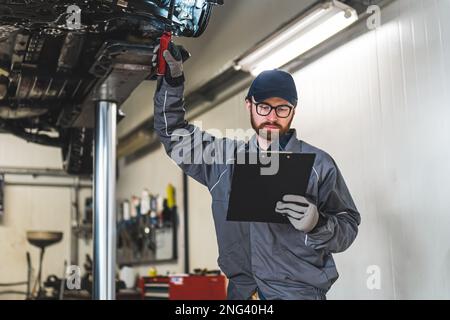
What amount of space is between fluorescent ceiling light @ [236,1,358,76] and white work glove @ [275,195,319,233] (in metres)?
0.69

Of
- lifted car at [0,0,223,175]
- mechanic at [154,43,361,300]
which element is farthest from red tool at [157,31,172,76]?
lifted car at [0,0,223,175]

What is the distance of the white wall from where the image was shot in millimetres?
1849

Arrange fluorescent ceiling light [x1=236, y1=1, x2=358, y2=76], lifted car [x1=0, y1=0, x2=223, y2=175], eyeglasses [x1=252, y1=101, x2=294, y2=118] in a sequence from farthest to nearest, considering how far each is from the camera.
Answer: fluorescent ceiling light [x1=236, y1=1, x2=358, y2=76] → lifted car [x1=0, y1=0, x2=223, y2=175] → eyeglasses [x1=252, y1=101, x2=294, y2=118]

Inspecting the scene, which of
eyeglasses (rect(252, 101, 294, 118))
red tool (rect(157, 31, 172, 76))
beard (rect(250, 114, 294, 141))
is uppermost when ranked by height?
red tool (rect(157, 31, 172, 76))

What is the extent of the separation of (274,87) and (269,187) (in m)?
0.29

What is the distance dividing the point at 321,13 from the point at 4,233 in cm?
358

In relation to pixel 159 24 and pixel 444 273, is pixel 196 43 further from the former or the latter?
pixel 444 273

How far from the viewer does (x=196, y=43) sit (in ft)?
5.86

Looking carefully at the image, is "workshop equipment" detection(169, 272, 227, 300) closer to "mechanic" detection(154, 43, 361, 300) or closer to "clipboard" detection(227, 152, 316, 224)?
"mechanic" detection(154, 43, 361, 300)

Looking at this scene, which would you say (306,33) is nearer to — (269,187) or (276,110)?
(276,110)

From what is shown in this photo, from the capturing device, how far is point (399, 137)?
6.23ft

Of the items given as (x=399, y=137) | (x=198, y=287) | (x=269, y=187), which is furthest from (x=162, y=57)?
(x=198, y=287)

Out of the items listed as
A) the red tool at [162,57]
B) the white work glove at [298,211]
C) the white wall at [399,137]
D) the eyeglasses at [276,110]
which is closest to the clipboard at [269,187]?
the white work glove at [298,211]

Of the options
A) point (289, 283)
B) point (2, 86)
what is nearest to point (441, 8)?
point (289, 283)
